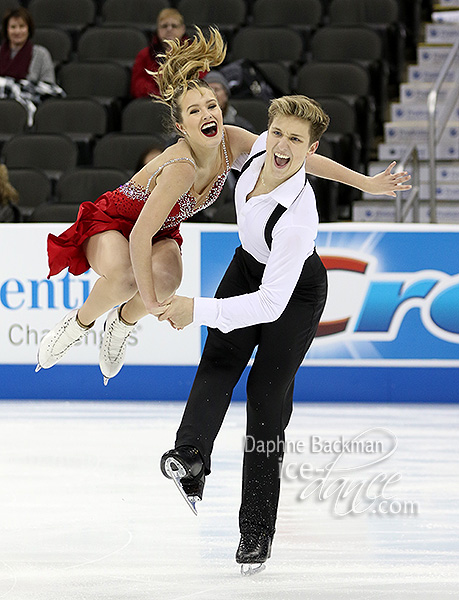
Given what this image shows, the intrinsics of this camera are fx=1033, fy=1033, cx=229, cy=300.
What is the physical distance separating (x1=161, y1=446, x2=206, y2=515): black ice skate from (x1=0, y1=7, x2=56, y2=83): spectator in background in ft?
16.4

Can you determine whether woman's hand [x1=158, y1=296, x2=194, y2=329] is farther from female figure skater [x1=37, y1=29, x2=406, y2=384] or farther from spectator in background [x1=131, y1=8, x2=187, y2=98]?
spectator in background [x1=131, y1=8, x2=187, y2=98]

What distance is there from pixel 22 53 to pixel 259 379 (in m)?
4.90

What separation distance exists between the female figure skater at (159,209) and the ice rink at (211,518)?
57cm

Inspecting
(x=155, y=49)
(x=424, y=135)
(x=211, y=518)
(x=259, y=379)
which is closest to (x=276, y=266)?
(x=259, y=379)

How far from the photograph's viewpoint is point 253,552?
9.78 ft

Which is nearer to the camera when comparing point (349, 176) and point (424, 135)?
point (349, 176)

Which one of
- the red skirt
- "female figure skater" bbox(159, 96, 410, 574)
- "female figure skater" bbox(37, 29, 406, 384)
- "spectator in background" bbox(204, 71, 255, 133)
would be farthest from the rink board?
"female figure skater" bbox(159, 96, 410, 574)

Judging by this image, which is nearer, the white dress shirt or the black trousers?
the white dress shirt

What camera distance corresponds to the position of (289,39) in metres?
7.63

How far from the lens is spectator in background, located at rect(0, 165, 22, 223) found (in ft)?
20.1

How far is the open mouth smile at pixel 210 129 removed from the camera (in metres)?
2.84

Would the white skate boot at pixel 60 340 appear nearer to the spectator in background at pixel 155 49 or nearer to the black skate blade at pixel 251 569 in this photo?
the black skate blade at pixel 251 569

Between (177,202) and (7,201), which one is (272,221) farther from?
(7,201)

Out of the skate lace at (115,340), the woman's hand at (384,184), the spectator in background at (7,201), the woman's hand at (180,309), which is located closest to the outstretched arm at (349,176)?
the woman's hand at (384,184)
